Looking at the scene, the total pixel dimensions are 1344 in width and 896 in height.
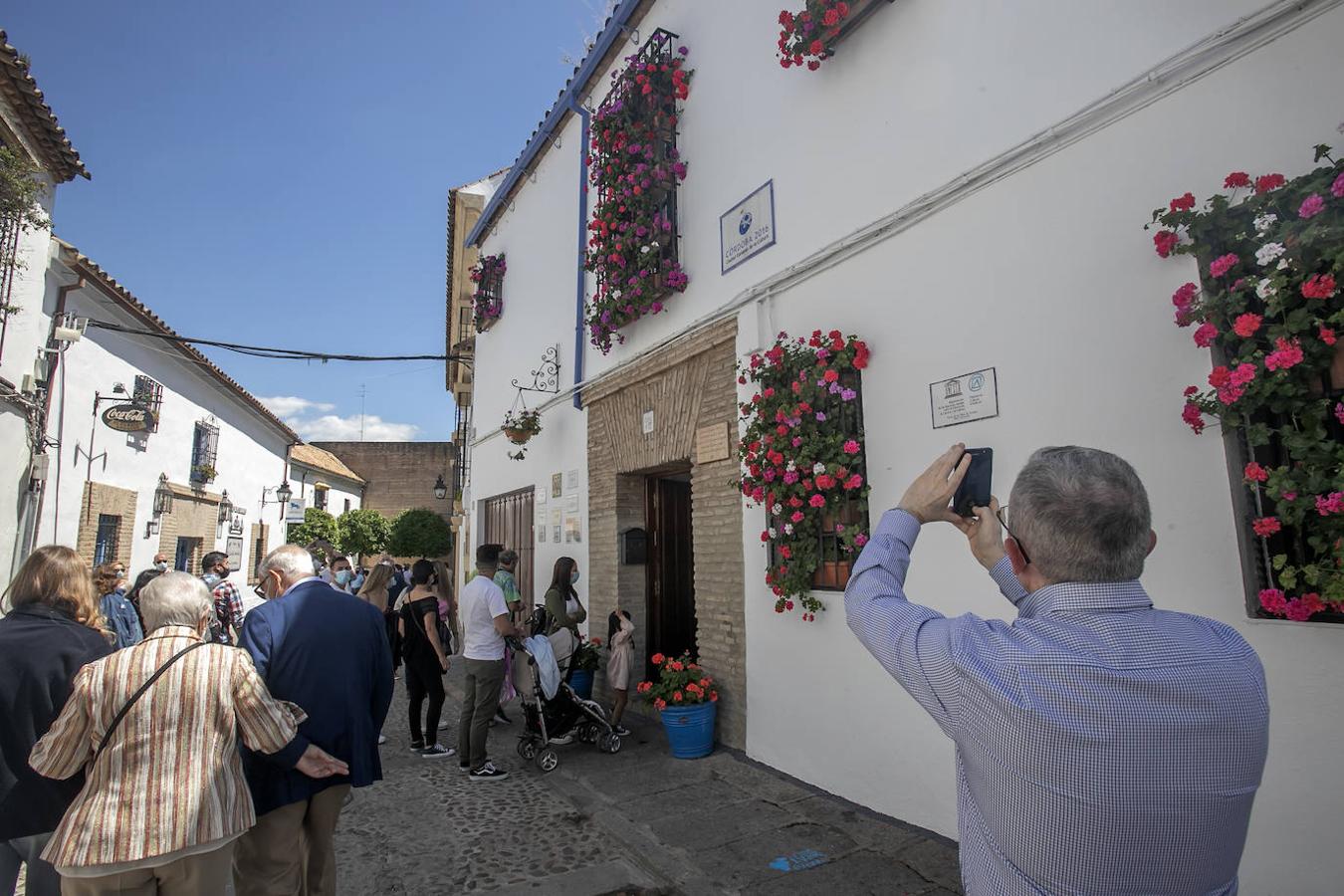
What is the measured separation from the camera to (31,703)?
2570 mm

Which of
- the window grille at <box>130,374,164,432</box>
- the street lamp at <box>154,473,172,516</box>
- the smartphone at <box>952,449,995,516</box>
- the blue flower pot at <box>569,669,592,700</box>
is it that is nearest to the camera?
the smartphone at <box>952,449,995,516</box>

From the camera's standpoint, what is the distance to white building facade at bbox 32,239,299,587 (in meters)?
10.1

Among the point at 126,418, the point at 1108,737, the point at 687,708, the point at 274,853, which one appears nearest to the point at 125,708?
the point at 274,853

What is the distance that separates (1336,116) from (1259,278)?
0.63 metres

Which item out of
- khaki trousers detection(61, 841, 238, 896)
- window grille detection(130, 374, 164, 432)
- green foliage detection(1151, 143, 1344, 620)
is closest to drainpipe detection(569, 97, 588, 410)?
khaki trousers detection(61, 841, 238, 896)

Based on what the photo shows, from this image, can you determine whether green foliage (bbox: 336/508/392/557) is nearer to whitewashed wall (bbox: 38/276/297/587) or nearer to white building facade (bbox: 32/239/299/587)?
whitewashed wall (bbox: 38/276/297/587)

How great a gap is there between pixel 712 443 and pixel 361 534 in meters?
23.0

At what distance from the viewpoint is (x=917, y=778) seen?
13.3 ft

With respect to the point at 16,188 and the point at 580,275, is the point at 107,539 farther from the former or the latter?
the point at 580,275

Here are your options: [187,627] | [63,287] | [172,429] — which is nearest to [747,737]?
[187,627]

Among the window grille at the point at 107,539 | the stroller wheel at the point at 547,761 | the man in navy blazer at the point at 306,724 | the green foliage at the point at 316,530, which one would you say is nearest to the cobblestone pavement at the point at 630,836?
the stroller wheel at the point at 547,761

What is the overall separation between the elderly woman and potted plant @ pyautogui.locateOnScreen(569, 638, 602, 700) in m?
4.37

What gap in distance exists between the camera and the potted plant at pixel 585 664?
685cm

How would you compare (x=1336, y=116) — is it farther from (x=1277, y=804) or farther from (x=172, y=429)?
(x=172, y=429)
